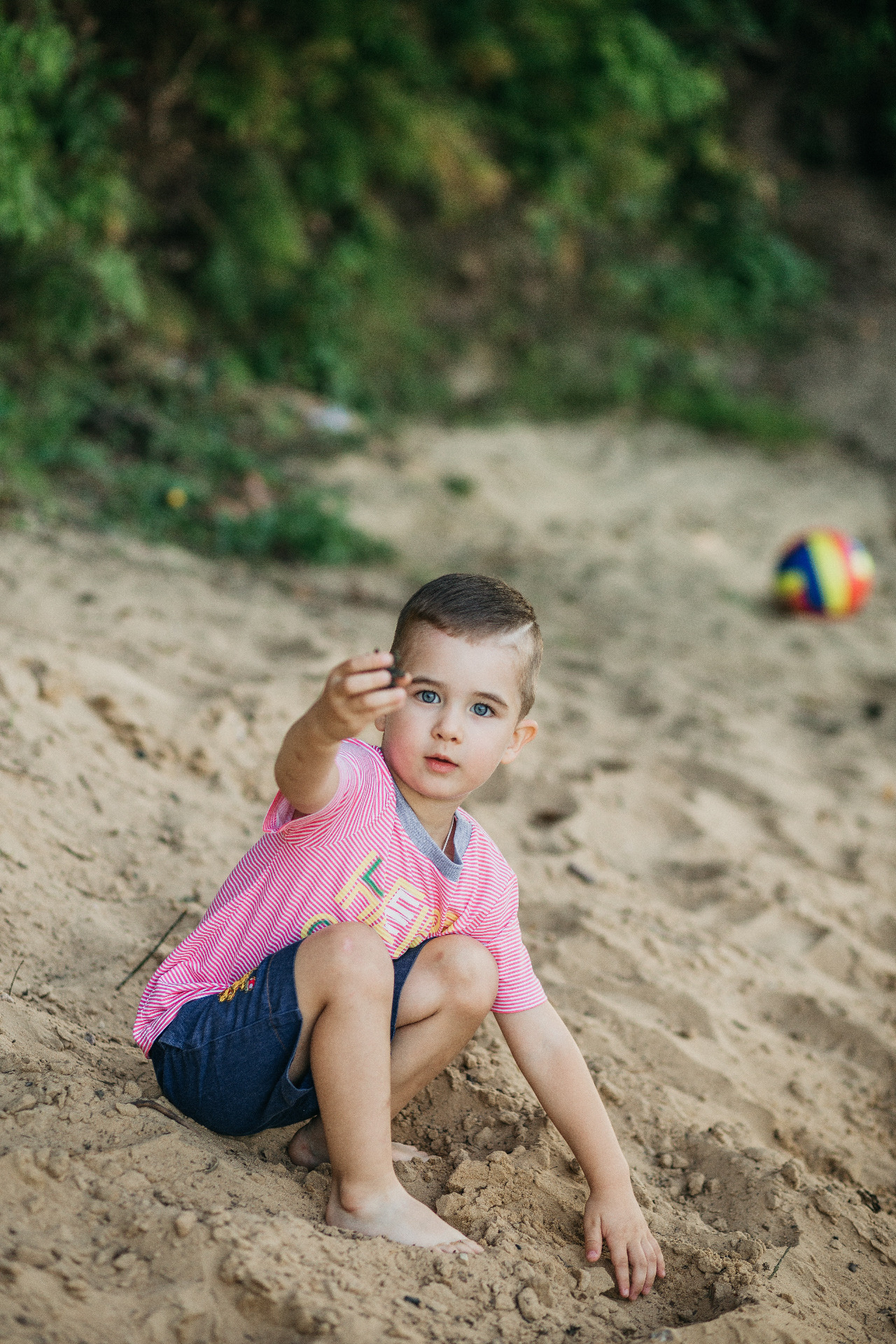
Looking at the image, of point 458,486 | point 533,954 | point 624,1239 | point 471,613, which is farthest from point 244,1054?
point 458,486

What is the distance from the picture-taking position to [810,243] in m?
9.94

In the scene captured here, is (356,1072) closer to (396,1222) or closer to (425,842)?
(396,1222)

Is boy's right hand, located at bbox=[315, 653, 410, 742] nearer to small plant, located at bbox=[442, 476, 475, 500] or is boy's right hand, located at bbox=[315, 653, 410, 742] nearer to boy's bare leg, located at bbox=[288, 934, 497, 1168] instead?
boy's bare leg, located at bbox=[288, 934, 497, 1168]

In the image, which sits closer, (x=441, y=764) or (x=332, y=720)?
(x=332, y=720)

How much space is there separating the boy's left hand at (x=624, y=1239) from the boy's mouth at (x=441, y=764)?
2.65 ft

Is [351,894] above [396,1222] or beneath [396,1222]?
above

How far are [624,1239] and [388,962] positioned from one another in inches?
25.9

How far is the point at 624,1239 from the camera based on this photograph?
6.37 ft

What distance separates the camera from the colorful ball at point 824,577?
5551 millimetres

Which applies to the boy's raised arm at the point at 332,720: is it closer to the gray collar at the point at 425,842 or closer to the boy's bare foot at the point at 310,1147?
the gray collar at the point at 425,842

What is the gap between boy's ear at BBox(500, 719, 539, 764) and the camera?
210 centimetres

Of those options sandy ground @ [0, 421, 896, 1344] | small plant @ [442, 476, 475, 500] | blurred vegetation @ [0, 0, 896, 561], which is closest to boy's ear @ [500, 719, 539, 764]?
sandy ground @ [0, 421, 896, 1344]

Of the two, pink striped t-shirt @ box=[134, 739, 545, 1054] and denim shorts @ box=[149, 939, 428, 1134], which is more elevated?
pink striped t-shirt @ box=[134, 739, 545, 1054]

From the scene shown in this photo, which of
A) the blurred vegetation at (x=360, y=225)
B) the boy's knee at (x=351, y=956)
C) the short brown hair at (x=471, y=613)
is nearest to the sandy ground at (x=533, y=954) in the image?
the boy's knee at (x=351, y=956)
